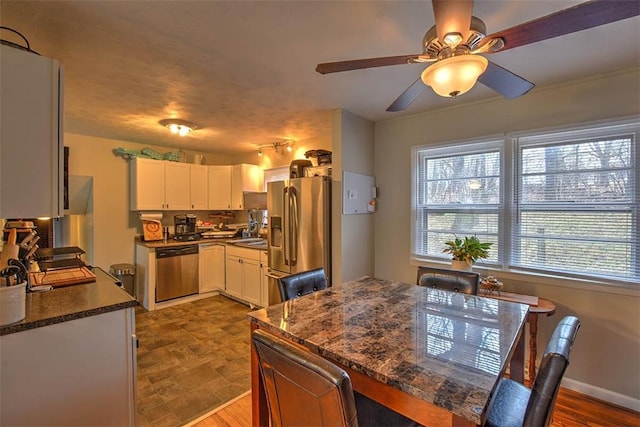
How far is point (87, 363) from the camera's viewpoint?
1.47 m

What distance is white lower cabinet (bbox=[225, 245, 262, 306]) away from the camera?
400cm

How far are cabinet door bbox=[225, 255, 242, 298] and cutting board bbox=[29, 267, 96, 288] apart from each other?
2218 millimetres

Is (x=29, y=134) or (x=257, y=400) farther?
(x=257, y=400)

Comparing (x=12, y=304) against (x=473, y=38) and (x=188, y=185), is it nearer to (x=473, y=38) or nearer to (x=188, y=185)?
(x=473, y=38)

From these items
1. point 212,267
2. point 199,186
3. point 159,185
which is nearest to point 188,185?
point 199,186

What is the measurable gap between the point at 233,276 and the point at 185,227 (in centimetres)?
117

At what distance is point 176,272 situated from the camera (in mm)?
4152

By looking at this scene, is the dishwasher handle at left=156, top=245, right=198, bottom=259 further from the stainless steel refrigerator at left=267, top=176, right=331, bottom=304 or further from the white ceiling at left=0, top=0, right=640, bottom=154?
the white ceiling at left=0, top=0, right=640, bottom=154

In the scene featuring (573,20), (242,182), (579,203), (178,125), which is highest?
(178,125)

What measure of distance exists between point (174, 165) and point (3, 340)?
363cm

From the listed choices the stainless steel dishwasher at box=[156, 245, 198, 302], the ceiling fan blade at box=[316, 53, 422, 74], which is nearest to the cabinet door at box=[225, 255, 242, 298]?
the stainless steel dishwasher at box=[156, 245, 198, 302]

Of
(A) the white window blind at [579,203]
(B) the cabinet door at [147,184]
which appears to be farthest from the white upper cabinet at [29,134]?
(A) the white window blind at [579,203]

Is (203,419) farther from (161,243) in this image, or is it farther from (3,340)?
(161,243)

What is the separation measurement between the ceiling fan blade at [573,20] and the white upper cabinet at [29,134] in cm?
200
